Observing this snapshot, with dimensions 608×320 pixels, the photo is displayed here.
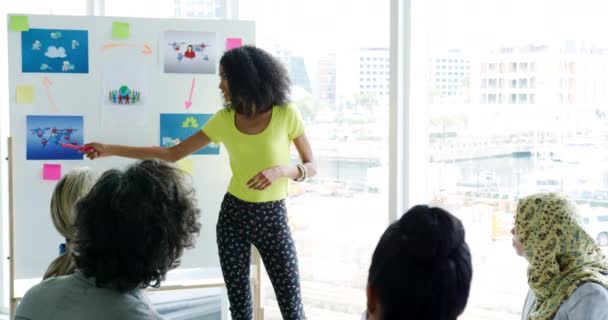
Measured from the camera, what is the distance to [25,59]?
146 inches

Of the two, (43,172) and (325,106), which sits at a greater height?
(325,106)

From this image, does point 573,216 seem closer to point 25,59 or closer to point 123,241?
point 123,241

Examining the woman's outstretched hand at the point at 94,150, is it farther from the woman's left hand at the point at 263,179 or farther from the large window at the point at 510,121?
the large window at the point at 510,121

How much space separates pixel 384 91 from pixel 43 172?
1.76m

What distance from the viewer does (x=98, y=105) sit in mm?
3768

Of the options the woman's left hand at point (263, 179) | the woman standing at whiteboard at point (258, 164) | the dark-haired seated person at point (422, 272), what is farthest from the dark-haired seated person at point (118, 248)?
the woman standing at whiteboard at point (258, 164)

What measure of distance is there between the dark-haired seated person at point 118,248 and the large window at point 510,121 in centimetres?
220

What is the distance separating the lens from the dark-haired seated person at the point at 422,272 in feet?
4.56

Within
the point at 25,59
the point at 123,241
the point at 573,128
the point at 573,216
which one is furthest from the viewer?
the point at 25,59

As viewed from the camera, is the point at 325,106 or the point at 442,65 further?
the point at 325,106

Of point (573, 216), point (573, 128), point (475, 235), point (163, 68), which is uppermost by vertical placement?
point (163, 68)

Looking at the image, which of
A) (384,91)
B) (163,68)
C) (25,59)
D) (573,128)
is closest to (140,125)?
(163,68)

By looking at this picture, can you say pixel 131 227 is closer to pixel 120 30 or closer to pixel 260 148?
pixel 260 148

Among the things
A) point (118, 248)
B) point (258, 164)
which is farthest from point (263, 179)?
point (118, 248)
